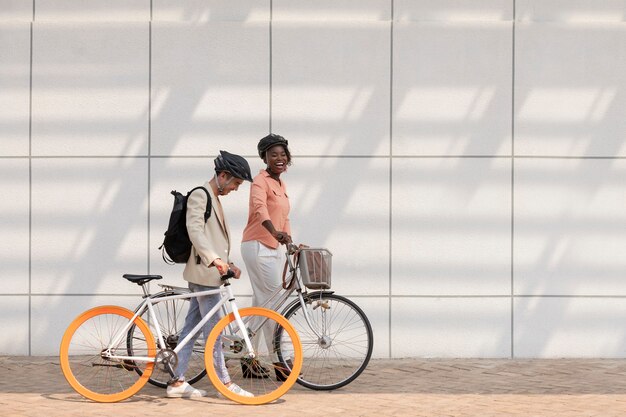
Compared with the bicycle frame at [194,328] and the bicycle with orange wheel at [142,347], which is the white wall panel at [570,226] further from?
the bicycle frame at [194,328]

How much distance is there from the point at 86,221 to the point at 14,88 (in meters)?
1.45

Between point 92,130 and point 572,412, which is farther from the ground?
point 92,130

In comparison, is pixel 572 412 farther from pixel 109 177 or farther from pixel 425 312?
pixel 109 177

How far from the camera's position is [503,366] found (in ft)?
30.1

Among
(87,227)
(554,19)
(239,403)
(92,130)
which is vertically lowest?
(239,403)

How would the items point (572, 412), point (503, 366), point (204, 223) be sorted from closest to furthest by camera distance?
1. point (572, 412)
2. point (204, 223)
3. point (503, 366)

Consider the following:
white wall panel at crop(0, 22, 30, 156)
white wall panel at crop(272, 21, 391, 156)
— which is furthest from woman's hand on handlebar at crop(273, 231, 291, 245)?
white wall panel at crop(0, 22, 30, 156)

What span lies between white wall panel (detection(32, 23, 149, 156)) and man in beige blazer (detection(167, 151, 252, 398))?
7.69ft

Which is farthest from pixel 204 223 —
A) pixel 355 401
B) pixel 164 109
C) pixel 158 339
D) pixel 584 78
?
pixel 584 78

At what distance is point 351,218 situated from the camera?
9.60 m

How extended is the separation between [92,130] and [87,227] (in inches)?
36.5

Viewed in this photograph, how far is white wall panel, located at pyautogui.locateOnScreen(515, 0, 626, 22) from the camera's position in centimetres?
962

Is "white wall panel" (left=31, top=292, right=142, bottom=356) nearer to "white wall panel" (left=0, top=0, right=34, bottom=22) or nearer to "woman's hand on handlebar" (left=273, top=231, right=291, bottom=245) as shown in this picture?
"woman's hand on handlebar" (left=273, top=231, right=291, bottom=245)

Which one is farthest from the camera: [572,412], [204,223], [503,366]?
[503,366]
